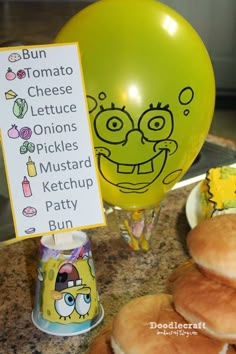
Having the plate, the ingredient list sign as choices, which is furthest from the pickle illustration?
the plate

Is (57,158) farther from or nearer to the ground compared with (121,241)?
farther from the ground

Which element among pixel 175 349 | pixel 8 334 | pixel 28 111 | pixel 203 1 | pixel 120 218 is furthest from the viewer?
pixel 203 1

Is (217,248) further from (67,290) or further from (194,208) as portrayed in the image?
(194,208)

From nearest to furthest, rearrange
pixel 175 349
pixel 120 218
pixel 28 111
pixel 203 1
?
pixel 175 349 < pixel 28 111 < pixel 120 218 < pixel 203 1

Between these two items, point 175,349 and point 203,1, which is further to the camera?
point 203,1

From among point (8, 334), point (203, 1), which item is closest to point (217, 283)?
point (8, 334)

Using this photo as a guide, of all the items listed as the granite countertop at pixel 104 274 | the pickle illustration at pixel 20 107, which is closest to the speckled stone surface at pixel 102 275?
the granite countertop at pixel 104 274

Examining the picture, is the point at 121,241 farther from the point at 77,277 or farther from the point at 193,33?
the point at 193,33
